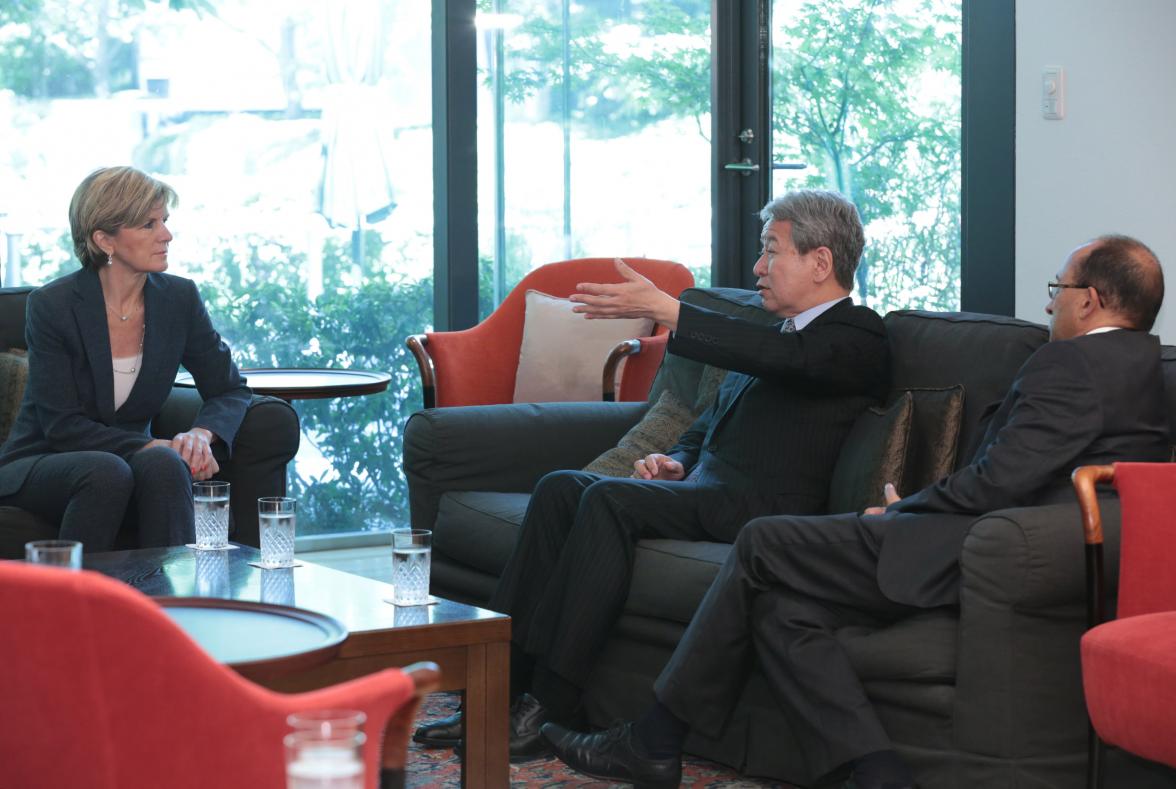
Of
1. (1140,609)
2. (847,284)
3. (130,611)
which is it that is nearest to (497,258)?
(847,284)

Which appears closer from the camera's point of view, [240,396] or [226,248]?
[240,396]

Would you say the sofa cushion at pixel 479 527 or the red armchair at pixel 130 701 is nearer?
the red armchair at pixel 130 701

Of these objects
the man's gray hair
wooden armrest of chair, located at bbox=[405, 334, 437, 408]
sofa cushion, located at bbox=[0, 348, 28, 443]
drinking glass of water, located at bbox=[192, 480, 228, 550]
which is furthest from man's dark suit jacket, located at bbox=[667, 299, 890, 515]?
sofa cushion, located at bbox=[0, 348, 28, 443]

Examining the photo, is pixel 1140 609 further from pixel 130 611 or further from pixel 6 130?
pixel 6 130

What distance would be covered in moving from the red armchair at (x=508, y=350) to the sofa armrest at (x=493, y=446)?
0.49 metres

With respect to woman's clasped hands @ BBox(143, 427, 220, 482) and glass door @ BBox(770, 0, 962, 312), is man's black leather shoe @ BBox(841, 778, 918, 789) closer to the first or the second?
woman's clasped hands @ BBox(143, 427, 220, 482)

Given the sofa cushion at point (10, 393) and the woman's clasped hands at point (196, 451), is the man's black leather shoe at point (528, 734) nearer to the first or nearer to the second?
the woman's clasped hands at point (196, 451)

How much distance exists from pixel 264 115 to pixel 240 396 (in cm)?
182

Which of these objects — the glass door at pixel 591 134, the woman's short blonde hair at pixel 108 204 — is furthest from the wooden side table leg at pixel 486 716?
the glass door at pixel 591 134

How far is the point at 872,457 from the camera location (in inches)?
115

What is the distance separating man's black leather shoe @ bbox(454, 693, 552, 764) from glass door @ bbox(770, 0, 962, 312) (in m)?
2.39

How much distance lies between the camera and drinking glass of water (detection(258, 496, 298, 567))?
2.66m

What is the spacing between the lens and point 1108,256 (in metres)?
2.61

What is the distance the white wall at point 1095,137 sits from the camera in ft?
13.1
